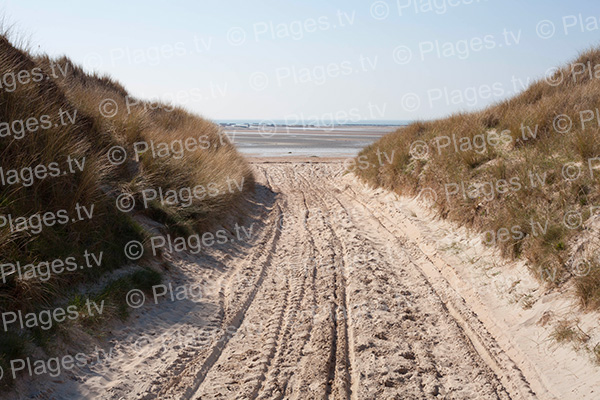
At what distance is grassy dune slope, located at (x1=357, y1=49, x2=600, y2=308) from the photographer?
5.87 m

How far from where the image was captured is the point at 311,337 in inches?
202

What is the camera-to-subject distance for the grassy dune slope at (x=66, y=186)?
4.66 m

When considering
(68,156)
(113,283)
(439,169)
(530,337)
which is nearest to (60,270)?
(113,283)

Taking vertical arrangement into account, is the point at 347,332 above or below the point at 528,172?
below

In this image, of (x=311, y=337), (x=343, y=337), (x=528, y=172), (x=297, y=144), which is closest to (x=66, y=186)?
(x=311, y=337)

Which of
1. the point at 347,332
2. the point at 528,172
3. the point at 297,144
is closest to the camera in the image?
the point at 347,332

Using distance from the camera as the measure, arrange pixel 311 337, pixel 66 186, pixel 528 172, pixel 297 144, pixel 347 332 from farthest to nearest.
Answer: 1. pixel 297 144
2. pixel 528 172
3. pixel 66 186
4. pixel 347 332
5. pixel 311 337

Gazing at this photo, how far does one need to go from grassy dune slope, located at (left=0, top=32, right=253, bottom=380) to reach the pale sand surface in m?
0.77

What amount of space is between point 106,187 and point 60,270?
90.9 inches

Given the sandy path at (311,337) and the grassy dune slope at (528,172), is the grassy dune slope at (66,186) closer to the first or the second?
the sandy path at (311,337)

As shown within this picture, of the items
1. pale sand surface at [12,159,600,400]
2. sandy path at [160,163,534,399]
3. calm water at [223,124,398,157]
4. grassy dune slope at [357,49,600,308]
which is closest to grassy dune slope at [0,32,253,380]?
pale sand surface at [12,159,600,400]

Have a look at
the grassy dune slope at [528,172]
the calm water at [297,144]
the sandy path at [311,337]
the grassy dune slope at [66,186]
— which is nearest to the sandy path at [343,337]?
the sandy path at [311,337]

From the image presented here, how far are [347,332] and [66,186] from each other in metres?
4.09

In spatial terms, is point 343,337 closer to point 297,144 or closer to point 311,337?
point 311,337
